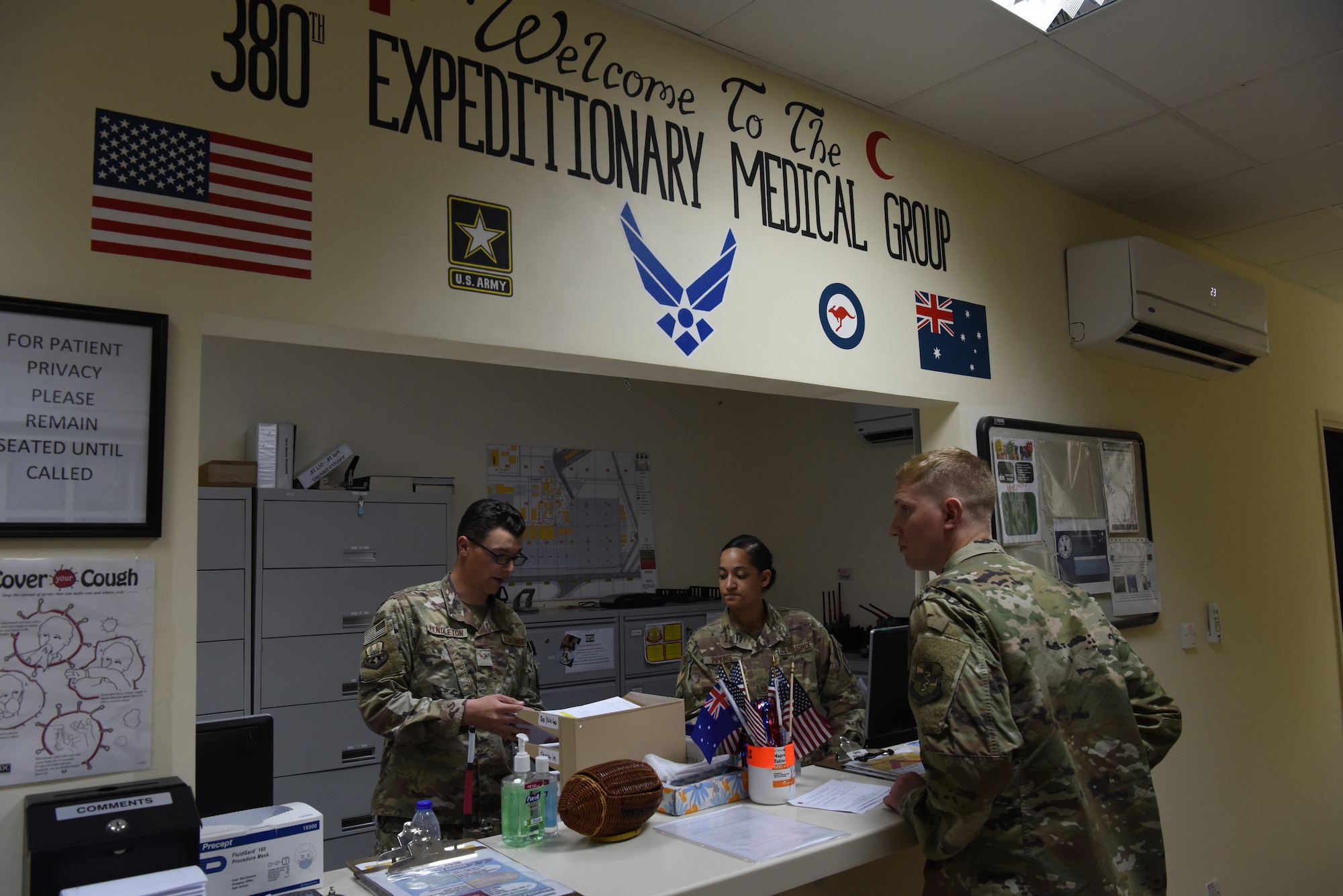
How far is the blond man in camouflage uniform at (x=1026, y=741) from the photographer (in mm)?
1762

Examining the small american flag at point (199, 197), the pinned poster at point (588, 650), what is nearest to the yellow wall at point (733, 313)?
the small american flag at point (199, 197)

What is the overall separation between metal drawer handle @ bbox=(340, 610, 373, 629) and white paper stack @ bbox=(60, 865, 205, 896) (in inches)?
115

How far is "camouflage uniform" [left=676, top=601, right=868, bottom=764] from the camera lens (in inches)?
119

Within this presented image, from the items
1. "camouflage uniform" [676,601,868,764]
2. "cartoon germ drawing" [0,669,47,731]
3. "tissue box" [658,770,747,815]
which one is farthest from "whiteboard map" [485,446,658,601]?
"cartoon germ drawing" [0,669,47,731]

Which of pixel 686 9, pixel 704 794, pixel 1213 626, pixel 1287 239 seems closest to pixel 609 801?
pixel 704 794

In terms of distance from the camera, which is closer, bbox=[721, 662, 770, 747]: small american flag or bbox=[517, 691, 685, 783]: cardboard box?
bbox=[517, 691, 685, 783]: cardboard box

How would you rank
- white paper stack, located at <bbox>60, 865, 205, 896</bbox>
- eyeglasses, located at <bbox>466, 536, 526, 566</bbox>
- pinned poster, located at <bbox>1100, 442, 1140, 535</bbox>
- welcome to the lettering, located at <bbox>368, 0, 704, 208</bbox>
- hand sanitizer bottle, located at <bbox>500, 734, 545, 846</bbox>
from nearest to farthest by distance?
1. white paper stack, located at <bbox>60, 865, 205, 896</bbox>
2. hand sanitizer bottle, located at <bbox>500, 734, 545, 846</bbox>
3. welcome to the lettering, located at <bbox>368, 0, 704, 208</bbox>
4. eyeglasses, located at <bbox>466, 536, 526, 566</bbox>
5. pinned poster, located at <bbox>1100, 442, 1140, 535</bbox>

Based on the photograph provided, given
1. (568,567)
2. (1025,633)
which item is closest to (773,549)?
(568,567)

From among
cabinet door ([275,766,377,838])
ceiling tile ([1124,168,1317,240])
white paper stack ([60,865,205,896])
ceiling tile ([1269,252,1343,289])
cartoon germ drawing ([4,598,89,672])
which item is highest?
ceiling tile ([1124,168,1317,240])

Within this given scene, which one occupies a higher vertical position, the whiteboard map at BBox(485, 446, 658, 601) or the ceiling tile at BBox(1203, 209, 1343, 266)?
the ceiling tile at BBox(1203, 209, 1343, 266)

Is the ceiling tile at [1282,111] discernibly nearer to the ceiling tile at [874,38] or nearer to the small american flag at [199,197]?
the ceiling tile at [874,38]

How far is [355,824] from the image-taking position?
413 centimetres

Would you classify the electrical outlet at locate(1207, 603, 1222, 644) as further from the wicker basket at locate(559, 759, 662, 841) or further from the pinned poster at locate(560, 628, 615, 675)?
the wicker basket at locate(559, 759, 662, 841)

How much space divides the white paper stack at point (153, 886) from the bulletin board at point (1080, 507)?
2.52 metres
